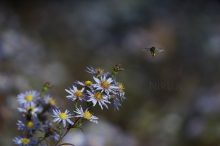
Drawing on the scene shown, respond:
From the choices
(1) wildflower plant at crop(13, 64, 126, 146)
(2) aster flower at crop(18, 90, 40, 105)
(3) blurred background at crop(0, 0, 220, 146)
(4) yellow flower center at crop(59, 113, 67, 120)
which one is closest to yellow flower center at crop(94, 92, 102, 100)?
(1) wildflower plant at crop(13, 64, 126, 146)

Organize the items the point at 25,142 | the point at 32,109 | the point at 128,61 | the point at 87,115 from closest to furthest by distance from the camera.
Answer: the point at 87,115
the point at 25,142
the point at 32,109
the point at 128,61

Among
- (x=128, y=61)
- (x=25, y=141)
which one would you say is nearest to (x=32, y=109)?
(x=25, y=141)

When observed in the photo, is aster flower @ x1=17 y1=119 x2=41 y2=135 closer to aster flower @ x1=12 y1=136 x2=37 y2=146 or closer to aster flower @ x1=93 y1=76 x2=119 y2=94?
aster flower @ x1=12 y1=136 x2=37 y2=146

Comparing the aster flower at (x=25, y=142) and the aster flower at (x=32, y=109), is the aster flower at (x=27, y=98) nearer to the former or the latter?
the aster flower at (x=32, y=109)

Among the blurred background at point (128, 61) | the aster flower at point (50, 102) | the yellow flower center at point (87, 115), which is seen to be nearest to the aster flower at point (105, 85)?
the yellow flower center at point (87, 115)

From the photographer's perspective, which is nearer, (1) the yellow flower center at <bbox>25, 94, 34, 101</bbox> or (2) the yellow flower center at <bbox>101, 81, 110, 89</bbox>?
(2) the yellow flower center at <bbox>101, 81, 110, 89</bbox>

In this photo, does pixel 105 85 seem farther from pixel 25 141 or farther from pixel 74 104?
pixel 25 141
